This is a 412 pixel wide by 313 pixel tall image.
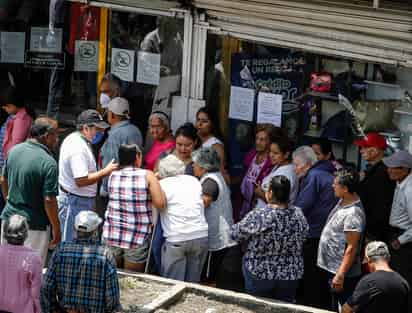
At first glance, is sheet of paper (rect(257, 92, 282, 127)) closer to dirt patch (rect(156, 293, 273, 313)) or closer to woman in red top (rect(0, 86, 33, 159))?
dirt patch (rect(156, 293, 273, 313))

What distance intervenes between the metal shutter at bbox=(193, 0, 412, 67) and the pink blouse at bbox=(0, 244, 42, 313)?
12.1 feet

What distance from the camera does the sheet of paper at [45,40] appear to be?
38.8 ft

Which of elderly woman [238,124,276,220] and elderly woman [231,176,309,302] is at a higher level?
elderly woman [238,124,276,220]

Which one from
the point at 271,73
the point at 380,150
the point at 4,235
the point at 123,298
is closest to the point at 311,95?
the point at 271,73

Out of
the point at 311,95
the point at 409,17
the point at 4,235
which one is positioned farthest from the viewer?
the point at 311,95

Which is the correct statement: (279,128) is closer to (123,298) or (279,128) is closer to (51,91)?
(123,298)

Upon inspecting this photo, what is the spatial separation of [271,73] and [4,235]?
396cm

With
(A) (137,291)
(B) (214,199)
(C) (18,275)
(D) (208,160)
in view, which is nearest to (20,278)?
(C) (18,275)

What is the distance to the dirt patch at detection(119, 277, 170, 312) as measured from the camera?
8719 millimetres

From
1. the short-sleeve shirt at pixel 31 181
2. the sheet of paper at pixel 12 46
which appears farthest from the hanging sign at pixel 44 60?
the short-sleeve shirt at pixel 31 181

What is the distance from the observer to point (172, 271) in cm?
915

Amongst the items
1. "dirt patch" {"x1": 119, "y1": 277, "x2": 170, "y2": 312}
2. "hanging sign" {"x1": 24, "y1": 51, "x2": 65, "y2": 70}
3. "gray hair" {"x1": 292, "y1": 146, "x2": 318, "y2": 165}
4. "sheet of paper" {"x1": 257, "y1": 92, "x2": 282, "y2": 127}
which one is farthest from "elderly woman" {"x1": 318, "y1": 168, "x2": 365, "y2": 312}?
"hanging sign" {"x1": 24, "y1": 51, "x2": 65, "y2": 70}

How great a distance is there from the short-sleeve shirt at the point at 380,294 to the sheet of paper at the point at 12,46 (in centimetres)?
622

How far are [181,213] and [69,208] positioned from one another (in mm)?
1243
